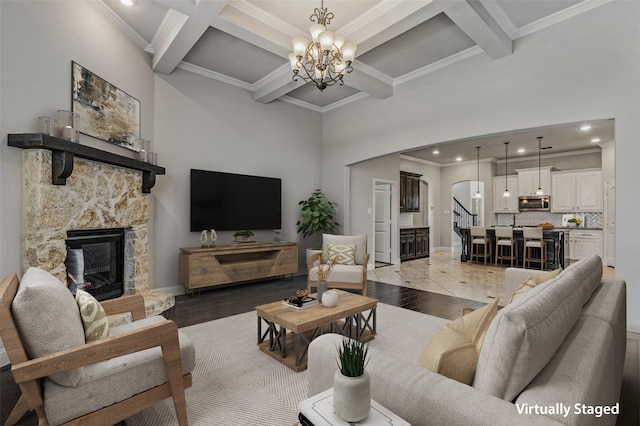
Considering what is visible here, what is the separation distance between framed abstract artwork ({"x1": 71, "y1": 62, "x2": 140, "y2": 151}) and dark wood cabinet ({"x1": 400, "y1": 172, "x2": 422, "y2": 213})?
22.4ft

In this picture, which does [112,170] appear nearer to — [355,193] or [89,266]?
[89,266]

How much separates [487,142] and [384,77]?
13.0ft

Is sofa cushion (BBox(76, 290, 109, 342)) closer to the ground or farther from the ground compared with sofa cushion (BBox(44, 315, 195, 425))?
farther from the ground

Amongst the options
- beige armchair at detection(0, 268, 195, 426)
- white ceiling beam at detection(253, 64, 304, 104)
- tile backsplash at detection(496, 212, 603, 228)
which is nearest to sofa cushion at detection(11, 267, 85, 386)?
beige armchair at detection(0, 268, 195, 426)

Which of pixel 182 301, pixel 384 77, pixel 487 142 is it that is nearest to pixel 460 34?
pixel 384 77

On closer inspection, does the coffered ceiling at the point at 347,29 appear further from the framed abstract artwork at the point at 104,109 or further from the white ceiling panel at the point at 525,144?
the white ceiling panel at the point at 525,144

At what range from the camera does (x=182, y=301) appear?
4.40 metres

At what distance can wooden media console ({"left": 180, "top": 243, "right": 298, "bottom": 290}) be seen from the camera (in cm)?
457

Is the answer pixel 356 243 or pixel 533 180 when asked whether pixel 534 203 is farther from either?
pixel 356 243

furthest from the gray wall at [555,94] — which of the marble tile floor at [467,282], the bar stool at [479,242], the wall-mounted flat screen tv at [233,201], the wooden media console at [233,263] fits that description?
the bar stool at [479,242]

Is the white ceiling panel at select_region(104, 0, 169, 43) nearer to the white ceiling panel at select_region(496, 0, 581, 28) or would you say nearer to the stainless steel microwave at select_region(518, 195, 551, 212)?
the white ceiling panel at select_region(496, 0, 581, 28)

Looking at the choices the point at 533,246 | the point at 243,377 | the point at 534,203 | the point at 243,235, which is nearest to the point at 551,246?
the point at 533,246

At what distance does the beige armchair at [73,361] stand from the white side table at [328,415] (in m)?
0.98

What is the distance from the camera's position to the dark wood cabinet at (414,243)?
8.42 meters
